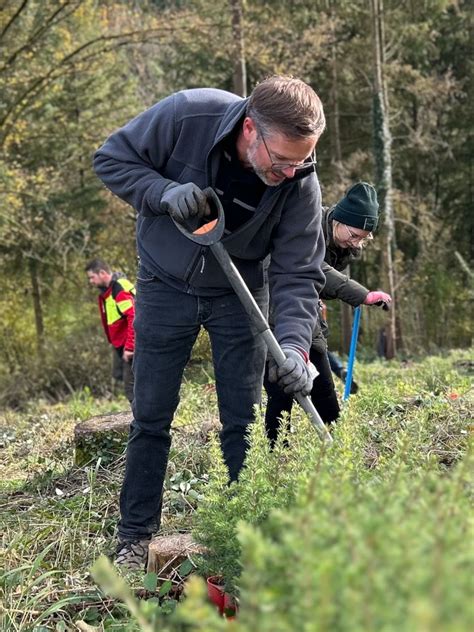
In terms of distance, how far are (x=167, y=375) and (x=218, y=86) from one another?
14805 mm

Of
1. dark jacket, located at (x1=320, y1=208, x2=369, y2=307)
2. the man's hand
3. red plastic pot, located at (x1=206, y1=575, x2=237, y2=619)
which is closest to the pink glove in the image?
dark jacket, located at (x1=320, y1=208, x2=369, y2=307)

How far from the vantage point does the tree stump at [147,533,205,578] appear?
2.84m

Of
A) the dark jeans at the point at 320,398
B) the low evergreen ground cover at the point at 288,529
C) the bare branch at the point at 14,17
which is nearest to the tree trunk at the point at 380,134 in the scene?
the bare branch at the point at 14,17

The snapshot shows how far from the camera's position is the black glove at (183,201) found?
2758 mm

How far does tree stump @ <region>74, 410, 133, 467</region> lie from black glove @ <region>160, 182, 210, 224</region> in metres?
2.16

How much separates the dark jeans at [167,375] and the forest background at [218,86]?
9419 millimetres

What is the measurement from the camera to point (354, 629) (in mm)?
1004

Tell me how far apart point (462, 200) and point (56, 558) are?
17671 mm

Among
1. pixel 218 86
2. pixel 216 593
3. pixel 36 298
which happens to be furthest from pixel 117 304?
pixel 36 298

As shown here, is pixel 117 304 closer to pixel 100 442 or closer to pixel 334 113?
pixel 100 442

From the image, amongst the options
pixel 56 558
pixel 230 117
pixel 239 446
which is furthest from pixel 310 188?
pixel 56 558

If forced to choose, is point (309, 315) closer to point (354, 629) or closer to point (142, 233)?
point (142, 233)

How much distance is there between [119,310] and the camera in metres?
7.57

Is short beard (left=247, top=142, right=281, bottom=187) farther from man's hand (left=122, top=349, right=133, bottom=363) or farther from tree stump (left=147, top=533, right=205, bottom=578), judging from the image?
man's hand (left=122, top=349, right=133, bottom=363)
